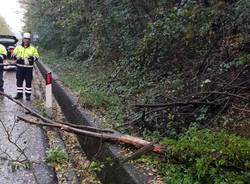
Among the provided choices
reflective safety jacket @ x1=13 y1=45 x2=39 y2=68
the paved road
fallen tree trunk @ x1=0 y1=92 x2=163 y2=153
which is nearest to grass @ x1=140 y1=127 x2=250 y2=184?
fallen tree trunk @ x1=0 y1=92 x2=163 y2=153

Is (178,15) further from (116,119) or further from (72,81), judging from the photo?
(72,81)

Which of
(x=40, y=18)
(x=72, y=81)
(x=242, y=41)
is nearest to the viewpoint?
(x=242, y=41)

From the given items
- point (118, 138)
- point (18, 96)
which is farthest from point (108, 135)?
point (18, 96)

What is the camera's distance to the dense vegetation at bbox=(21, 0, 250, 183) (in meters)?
5.37

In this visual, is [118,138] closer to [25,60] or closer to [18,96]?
[25,60]

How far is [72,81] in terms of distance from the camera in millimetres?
15344

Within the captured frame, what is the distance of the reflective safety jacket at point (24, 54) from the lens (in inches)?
518

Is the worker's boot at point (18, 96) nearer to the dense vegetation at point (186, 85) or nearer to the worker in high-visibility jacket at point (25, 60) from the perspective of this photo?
the worker in high-visibility jacket at point (25, 60)

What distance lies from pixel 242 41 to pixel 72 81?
804 cm

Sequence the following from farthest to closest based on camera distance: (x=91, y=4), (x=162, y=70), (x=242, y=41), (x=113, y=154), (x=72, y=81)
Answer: (x=91, y=4) → (x=72, y=81) → (x=162, y=70) → (x=242, y=41) → (x=113, y=154)

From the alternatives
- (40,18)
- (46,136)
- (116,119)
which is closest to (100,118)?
(116,119)

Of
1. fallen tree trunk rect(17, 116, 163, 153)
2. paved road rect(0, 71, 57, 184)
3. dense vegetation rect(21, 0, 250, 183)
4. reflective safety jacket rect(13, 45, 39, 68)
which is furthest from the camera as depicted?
reflective safety jacket rect(13, 45, 39, 68)

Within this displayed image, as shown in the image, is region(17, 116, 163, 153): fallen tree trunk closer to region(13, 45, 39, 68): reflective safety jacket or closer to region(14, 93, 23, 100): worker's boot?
region(13, 45, 39, 68): reflective safety jacket

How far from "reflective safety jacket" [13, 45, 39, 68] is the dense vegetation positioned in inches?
61.4
